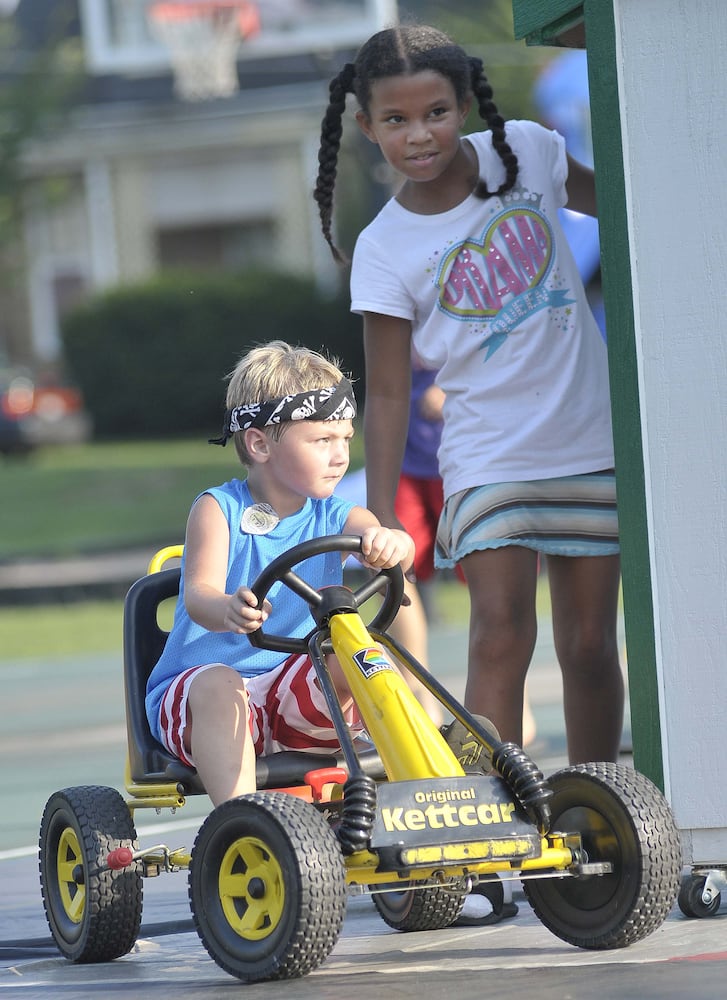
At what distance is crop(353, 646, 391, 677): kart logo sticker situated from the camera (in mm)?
3529

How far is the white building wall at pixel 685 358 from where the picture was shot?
12.7 ft

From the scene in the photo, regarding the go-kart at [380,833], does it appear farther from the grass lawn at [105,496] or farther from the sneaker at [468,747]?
the grass lawn at [105,496]

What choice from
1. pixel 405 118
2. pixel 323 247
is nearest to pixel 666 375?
pixel 405 118

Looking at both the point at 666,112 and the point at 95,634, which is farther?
the point at 95,634

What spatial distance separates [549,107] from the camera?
917 inches

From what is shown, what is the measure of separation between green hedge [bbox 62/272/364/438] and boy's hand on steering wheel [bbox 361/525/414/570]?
81.0 ft

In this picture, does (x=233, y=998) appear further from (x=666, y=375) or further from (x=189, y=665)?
(x=666, y=375)

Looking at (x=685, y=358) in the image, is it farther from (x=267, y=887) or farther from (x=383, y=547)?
(x=267, y=887)

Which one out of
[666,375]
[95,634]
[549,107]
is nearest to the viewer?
[666,375]

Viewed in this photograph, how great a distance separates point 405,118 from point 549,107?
19536mm

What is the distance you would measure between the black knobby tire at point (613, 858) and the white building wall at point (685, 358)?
38 cm

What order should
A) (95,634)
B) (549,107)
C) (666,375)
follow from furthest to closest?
(549,107)
(95,634)
(666,375)

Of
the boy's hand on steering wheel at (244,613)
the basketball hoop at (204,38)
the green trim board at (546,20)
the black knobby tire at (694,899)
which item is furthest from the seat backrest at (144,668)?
the basketball hoop at (204,38)

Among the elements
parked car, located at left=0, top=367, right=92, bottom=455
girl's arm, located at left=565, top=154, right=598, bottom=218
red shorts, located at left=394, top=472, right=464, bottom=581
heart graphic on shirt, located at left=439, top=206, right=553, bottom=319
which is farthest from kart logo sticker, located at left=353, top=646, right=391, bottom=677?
parked car, located at left=0, top=367, right=92, bottom=455
